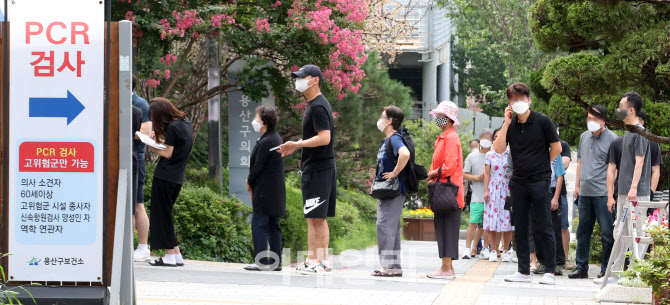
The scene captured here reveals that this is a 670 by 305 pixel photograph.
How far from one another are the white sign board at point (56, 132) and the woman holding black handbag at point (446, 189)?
4242 millimetres

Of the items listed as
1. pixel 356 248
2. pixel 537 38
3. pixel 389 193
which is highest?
pixel 537 38

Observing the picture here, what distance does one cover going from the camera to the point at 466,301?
7262 millimetres

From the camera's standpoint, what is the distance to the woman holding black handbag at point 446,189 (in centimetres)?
891

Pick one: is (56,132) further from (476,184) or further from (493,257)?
(476,184)

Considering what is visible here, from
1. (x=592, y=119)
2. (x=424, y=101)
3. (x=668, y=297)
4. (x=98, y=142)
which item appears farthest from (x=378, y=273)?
(x=424, y=101)

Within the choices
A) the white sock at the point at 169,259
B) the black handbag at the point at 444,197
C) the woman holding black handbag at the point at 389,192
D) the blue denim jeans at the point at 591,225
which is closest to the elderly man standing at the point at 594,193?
the blue denim jeans at the point at 591,225

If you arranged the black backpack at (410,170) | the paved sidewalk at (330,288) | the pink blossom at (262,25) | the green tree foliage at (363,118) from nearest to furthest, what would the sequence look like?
the paved sidewalk at (330,288)
the black backpack at (410,170)
the pink blossom at (262,25)
the green tree foliage at (363,118)

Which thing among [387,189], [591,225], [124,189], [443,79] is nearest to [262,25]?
[387,189]

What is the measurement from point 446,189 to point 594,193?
1.72 m

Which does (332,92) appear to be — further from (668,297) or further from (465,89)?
(465,89)

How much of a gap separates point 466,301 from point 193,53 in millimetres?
12543

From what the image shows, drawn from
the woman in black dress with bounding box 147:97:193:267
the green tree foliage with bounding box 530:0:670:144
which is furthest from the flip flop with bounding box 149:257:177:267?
the green tree foliage with bounding box 530:0:670:144

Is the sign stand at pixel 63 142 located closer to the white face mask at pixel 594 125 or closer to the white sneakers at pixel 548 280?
the white sneakers at pixel 548 280

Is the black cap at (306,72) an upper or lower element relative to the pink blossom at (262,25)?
lower
